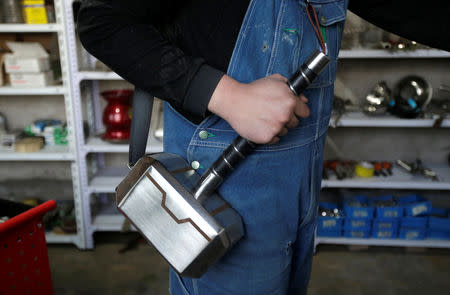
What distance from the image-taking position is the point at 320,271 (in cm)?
229

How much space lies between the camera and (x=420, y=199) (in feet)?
8.05

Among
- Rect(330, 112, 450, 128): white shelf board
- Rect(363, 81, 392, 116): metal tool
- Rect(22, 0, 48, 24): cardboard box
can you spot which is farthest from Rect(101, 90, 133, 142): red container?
Rect(363, 81, 392, 116): metal tool

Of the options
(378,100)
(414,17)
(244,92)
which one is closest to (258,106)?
(244,92)

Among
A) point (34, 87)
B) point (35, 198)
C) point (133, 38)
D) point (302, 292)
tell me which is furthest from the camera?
point (35, 198)

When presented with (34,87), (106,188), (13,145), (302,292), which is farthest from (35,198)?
(302,292)

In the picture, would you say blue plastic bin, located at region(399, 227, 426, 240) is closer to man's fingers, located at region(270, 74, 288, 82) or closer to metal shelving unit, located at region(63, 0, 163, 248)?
metal shelving unit, located at region(63, 0, 163, 248)

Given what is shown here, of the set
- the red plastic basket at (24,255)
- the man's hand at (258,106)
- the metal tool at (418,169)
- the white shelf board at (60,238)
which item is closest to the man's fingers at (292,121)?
the man's hand at (258,106)

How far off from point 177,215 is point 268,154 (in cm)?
20

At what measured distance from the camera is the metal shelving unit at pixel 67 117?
2.06 meters

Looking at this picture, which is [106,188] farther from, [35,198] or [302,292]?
[302,292]

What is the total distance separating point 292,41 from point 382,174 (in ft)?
6.50

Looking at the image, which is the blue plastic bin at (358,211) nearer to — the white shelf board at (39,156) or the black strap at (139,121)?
the white shelf board at (39,156)

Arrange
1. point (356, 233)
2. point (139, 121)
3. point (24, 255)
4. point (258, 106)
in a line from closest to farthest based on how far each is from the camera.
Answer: point (258, 106) < point (139, 121) < point (24, 255) < point (356, 233)

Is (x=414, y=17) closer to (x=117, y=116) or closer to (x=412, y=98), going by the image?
(x=412, y=98)
